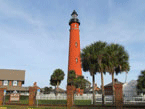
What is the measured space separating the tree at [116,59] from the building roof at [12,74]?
33275mm

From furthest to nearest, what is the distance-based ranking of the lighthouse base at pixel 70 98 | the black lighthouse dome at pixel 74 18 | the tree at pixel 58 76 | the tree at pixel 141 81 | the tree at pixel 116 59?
the tree at pixel 58 76
the black lighthouse dome at pixel 74 18
the tree at pixel 141 81
the tree at pixel 116 59
the lighthouse base at pixel 70 98

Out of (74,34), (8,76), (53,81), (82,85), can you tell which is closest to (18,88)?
(8,76)

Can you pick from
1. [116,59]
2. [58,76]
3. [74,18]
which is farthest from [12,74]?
[116,59]

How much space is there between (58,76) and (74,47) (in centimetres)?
1123

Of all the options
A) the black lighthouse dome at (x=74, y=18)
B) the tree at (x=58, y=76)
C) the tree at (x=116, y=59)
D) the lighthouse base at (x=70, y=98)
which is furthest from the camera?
the tree at (x=58, y=76)

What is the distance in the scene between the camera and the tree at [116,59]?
86.4 ft

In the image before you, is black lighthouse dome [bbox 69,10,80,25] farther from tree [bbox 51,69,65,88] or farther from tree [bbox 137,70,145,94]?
tree [bbox 137,70,145,94]

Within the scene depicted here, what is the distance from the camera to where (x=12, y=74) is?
2004 inches

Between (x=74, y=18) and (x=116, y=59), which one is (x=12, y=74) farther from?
(x=116, y=59)

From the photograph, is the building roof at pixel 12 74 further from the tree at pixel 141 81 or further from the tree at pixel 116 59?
the tree at pixel 141 81

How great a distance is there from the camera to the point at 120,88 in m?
17.0

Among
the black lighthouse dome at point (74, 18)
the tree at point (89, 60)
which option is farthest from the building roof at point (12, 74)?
the tree at point (89, 60)

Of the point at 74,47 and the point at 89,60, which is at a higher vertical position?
the point at 74,47

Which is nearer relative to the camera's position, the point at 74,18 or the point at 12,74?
the point at 12,74
